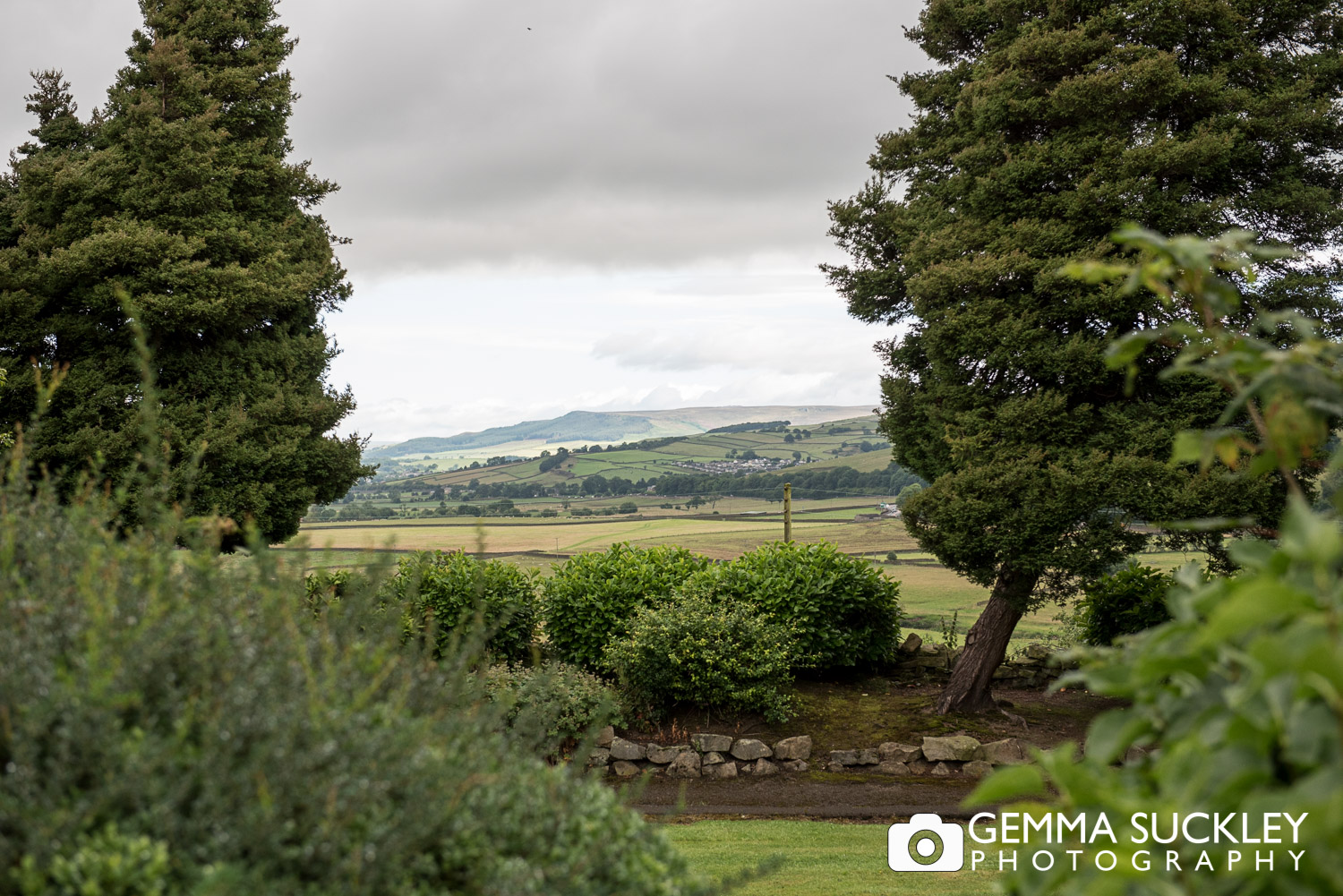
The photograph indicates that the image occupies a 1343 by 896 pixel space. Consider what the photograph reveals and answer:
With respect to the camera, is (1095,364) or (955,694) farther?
(955,694)

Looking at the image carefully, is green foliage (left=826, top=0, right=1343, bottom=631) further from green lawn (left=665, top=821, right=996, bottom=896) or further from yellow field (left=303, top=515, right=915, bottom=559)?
Answer: yellow field (left=303, top=515, right=915, bottom=559)

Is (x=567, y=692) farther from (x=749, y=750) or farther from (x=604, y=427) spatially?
(x=604, y=427)

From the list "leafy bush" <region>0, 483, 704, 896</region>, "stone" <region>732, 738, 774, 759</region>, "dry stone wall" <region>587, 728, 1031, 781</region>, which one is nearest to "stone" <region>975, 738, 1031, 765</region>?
"dry stone wall" <region>587, 728, 1031, 781</region>

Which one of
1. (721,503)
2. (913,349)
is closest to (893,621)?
(913,349)

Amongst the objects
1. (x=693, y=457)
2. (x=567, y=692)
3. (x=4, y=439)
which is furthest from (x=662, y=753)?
(x=693, y=457)

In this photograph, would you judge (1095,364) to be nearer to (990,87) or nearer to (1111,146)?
(1111,146)

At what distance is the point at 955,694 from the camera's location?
11.6 metres

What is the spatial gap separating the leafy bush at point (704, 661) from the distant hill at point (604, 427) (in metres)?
135

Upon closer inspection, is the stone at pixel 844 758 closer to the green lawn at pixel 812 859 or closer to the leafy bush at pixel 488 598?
the green lawn at pixel 812 859

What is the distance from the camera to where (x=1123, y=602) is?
12922 mm

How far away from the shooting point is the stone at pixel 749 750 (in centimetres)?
1026

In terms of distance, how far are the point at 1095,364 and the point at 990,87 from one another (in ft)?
11.5

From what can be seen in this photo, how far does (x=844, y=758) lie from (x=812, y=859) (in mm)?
3480

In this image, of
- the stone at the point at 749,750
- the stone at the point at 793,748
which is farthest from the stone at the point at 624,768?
the stone at the point at 793,748
